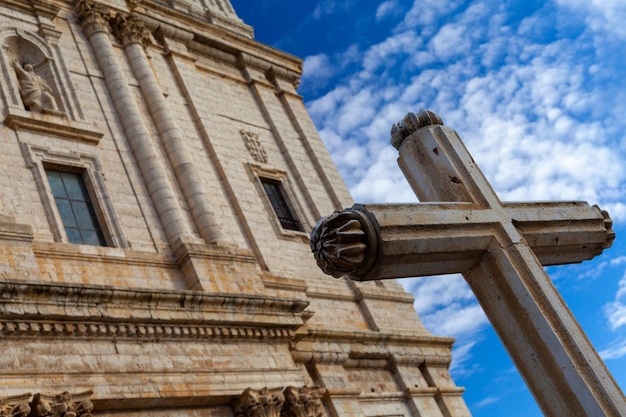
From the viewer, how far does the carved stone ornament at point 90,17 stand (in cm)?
1738

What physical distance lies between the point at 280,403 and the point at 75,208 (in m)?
4.71

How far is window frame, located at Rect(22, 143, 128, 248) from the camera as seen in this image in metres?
13.4

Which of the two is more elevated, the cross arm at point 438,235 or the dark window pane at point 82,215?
the dark window pane at point 82,215

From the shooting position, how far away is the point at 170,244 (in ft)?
47.7

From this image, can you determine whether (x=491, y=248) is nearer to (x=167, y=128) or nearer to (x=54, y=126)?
(x=54, y=126)

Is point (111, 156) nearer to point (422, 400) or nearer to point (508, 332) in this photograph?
point (422, 400)

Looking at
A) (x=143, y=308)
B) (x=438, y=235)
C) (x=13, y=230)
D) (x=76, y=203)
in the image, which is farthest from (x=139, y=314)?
(x=438, y=235)

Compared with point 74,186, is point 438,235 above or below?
below

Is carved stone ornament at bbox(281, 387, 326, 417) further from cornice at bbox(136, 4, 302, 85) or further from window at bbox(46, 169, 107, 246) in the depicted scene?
cornice at bbox(136, 4, 302, 85)

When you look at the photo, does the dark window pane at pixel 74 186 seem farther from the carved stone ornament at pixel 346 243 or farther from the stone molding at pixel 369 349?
the carved stone ornament at pixel 346 243

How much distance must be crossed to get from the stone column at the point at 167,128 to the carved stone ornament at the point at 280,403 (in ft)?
10.5

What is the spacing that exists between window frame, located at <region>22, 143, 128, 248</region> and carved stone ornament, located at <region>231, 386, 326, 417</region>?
336 cm

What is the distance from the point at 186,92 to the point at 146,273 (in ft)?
19.4

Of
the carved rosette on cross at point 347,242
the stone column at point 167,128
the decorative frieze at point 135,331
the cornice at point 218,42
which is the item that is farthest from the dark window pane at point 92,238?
the carved rosette on cross at point 347,242
